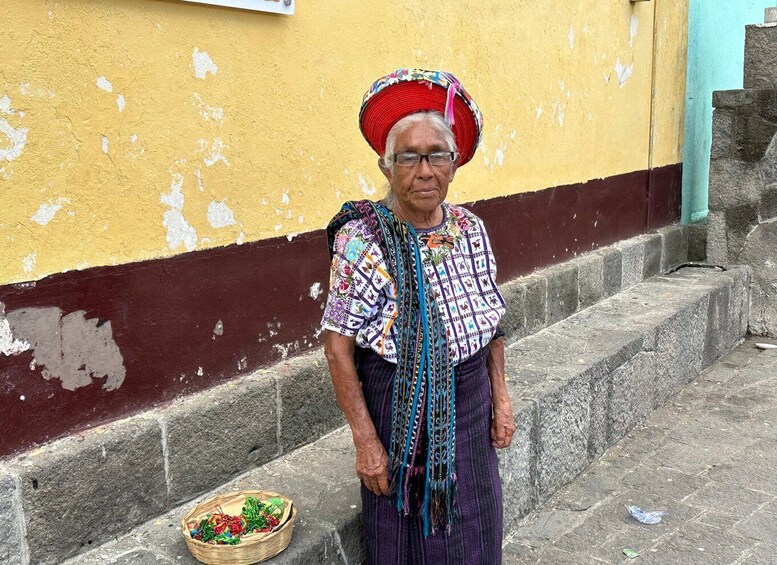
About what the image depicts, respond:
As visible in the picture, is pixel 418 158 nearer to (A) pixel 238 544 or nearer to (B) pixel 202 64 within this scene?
(B) pixel 202 64

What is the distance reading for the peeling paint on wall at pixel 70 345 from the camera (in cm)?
222

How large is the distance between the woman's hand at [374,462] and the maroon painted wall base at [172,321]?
32.6 inches

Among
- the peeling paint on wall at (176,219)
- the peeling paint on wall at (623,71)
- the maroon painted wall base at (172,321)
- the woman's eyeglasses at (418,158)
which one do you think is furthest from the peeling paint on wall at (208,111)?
the peeling paint on wall at (623,71)

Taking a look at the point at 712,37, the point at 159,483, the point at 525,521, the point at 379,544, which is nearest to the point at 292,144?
the point at 159,483

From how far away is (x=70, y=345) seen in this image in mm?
2326

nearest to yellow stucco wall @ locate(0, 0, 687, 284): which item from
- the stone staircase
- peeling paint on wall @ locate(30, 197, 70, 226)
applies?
peeling paint on wall @ locate(30, 197, 70, 226)

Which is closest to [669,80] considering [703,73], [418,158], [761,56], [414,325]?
[761,56]

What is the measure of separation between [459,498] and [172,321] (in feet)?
3.69

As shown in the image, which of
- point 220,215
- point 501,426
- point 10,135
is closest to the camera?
point 10,135

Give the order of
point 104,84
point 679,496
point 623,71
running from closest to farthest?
1. point 104,84
2. point 679,496
3. point 623,71

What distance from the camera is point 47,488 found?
2.25 metres

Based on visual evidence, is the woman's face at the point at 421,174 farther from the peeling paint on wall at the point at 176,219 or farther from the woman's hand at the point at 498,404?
the peeling paint on wall at the point at 176,219

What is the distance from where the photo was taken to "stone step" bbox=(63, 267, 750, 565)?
2.53 meters

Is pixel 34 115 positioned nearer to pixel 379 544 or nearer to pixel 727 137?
pixel 379 544
